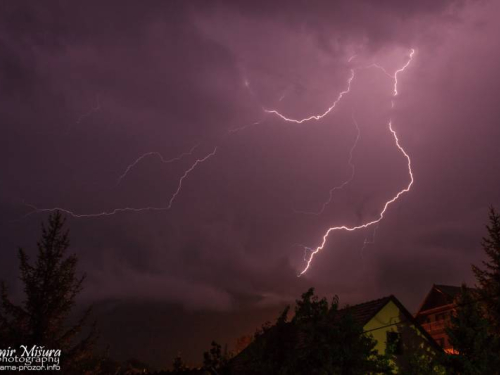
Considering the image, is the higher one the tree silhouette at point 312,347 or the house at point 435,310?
the house at point 435,310

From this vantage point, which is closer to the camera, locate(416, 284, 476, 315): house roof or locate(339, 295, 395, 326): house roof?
locate(339, 295, 395, 326): house roof

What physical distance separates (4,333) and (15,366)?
111 centimetres

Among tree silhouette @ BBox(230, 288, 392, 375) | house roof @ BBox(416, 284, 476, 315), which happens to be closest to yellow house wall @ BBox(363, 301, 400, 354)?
tree silhouette @ BBox(230, 288, 392, 375)

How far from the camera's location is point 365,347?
9.25m

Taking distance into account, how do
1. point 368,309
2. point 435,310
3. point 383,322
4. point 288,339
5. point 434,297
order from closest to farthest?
1. point 288,339
2. point 383,322
3. point 368,309
4. point 435,310
5. point 434,297

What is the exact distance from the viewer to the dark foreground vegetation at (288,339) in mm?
8734

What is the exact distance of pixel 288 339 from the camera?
8828mm

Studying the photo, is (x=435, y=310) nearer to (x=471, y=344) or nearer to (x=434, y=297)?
(x=434, y=297)

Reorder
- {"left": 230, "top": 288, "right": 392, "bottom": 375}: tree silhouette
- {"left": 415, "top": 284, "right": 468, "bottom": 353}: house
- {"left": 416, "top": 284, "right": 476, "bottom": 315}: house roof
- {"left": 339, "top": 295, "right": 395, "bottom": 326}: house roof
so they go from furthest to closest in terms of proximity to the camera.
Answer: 1. {"left": 416, "top": 284, "right": 476, "bottom": 315}: house roof
2. {"left": 415, "top": 284, "right": 468, "bottom": 353}: house
3. {"left": 339, "top": 295, "right": 395, "bottom": 326}: house roof
4. {"left": 230, "top": 288, "right": 392, "bottom": 375}: tree silhouette

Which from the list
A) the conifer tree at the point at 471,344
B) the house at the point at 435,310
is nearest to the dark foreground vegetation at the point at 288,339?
the conifer tree at the point at 471,344

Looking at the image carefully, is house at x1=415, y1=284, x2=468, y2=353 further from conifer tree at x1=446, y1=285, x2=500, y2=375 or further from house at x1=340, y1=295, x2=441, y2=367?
conifer tree at x1=446, y1=285, x2=500, y2=375

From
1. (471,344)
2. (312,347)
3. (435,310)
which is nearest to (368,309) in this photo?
(471,344)

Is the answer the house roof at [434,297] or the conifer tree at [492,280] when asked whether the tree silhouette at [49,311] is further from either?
the house roof at [434,297]

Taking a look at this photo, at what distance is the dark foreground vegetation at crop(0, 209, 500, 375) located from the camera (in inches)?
344
